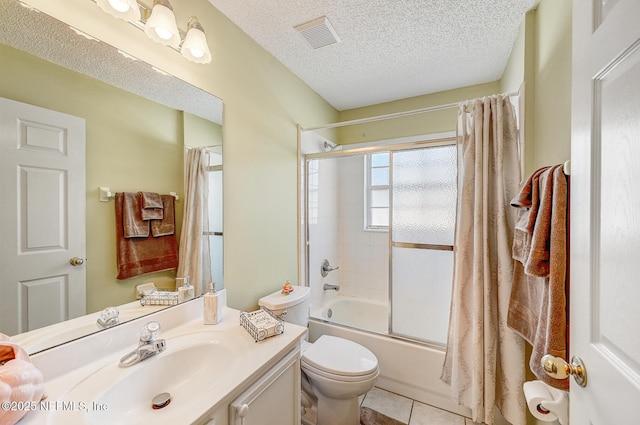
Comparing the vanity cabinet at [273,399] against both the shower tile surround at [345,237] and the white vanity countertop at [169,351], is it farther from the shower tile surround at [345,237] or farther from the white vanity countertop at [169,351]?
the shower tile surround at [345,237]

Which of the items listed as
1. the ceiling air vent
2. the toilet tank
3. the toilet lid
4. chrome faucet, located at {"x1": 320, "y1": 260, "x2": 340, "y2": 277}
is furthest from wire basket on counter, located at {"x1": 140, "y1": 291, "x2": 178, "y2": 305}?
the ceiling air vent

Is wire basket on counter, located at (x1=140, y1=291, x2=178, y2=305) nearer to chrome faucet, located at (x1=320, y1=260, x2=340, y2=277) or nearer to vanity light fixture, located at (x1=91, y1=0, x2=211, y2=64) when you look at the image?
vanity light fixture, located at (x1=91, y1=0, x2=211, y2=64)

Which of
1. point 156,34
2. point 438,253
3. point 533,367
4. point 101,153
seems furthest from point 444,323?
point 156,34

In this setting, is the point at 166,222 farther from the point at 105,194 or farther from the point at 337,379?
the point at 337,379

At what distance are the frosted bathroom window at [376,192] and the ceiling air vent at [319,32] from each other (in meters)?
1.28

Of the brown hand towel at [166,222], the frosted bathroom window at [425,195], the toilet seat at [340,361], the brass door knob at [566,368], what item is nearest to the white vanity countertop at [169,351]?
the brown hand towel at [166,222]

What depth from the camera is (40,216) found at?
2.57 feet

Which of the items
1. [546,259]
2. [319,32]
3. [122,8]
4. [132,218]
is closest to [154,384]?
[132,218]

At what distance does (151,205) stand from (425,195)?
1.77 m

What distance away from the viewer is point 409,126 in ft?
8.25

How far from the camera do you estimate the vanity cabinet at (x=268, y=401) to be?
30.0 inches

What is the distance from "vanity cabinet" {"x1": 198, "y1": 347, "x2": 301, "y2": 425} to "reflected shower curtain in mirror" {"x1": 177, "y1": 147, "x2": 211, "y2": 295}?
60 cm

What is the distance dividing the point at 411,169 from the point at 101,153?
1.85m

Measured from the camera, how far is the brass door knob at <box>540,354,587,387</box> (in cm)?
61
